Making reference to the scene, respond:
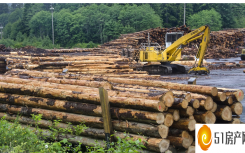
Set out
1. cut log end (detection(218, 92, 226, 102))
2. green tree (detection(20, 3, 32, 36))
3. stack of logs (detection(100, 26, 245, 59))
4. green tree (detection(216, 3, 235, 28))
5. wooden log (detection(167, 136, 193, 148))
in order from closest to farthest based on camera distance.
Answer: wooden log (detection(167, 136, 193, 148))
cut log end (detection(218, 92, 226, 102))
stack of logs (detection(100, 26, 245, 59))
green tree (detection(216, 3, 235, 28))
green tree (detection(20, 3, 32, 36))

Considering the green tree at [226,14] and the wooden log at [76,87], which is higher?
the green tree at [226,14]

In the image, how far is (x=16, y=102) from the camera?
27.9ft

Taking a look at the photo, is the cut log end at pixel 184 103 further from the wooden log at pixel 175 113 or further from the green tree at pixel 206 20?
the green tree at pixel 206 20

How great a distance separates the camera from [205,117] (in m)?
6.99

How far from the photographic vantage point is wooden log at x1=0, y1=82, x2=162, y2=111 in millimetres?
6586

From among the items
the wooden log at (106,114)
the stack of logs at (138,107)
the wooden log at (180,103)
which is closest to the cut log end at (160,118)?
the stack of logs at (138,107)

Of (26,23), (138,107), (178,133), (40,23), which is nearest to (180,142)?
(178,133)

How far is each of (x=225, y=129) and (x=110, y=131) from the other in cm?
233

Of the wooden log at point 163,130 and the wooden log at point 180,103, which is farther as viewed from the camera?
the wooden log at point 180,103

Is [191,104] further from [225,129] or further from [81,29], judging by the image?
[81,29]

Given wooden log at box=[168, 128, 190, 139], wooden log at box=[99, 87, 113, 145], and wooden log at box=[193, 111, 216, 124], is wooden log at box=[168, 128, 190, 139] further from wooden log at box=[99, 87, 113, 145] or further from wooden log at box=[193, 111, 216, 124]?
wooden log at box=[99, 87, 113, 145]

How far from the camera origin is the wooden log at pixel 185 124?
6656 mm

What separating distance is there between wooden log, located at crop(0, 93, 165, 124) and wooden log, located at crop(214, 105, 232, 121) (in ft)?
5.42

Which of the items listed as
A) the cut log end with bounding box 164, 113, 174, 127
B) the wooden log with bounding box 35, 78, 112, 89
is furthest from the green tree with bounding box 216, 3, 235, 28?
the cut log end with bounding box 164, 113, 174, 127
